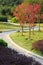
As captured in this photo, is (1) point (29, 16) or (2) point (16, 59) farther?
(1) point (29, 16)

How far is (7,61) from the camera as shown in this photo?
5.34 metres

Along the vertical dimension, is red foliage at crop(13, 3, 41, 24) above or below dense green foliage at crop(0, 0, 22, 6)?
above

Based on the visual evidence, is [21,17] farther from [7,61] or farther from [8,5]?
[8,5]

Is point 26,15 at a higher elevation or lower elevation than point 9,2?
higher

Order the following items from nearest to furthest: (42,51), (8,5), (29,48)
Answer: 1. (42,51)
2. (29,48)
3. (8,5)

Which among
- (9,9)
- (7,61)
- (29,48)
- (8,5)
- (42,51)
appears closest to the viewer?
(7,61)

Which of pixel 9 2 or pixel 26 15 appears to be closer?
pixel 26 15

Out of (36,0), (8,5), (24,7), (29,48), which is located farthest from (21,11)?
(8,5)

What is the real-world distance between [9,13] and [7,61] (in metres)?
51.4

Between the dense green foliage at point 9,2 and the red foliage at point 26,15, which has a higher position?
the red foliage at point 26,15

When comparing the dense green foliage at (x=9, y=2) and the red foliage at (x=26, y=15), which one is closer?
the red foliage at (x=26, y=15)

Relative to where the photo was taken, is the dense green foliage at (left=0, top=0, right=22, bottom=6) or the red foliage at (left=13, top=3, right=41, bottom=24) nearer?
the red foliage at (left=13, top=3, right=41, bottom=24)

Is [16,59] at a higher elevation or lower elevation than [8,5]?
higher

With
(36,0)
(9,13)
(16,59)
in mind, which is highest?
(16,59)
